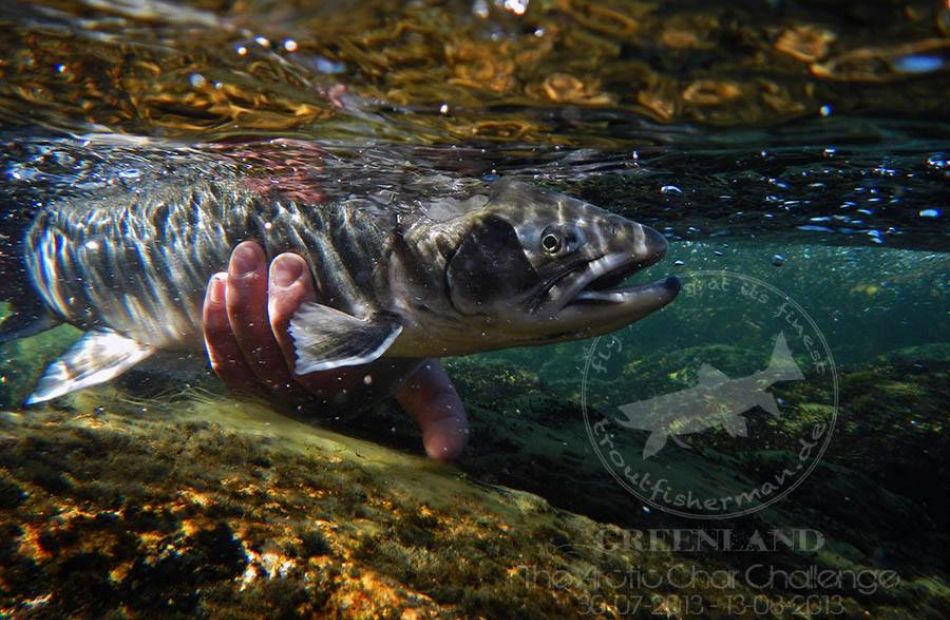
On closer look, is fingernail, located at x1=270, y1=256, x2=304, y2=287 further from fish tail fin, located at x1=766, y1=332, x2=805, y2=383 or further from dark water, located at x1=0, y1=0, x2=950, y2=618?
fish tail fin, located at x1=766, y1=332, x2=805, y2=383

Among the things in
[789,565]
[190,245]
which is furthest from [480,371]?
[789,565]

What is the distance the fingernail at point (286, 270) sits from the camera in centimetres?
474

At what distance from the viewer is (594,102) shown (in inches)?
195

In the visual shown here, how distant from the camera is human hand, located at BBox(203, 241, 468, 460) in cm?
455

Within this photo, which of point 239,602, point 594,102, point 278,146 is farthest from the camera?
point 278,146

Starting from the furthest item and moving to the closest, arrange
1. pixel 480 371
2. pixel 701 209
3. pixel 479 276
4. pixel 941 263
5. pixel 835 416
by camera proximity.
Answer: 1. pixel 941 263
2. pixel 701 209
3. pixel 480 371
4. pixel 835 416
5. pixel 479 276

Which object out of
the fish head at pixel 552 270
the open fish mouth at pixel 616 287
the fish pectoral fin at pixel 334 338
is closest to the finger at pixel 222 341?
the fish pectoral fin at pixel 334 338

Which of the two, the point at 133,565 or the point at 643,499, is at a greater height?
the point at 133,565

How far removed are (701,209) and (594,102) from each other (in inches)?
299

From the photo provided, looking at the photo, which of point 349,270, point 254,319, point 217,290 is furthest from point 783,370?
point 217,290

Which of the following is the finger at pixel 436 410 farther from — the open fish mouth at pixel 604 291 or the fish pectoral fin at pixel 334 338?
the open fish mouth at pixel 604 291

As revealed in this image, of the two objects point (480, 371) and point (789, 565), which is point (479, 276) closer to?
point (789, 565)

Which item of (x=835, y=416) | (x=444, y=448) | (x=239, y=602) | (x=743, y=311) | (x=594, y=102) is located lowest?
(x=743, y=311)

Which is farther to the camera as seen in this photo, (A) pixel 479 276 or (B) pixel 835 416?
(B) pixel 835 416
